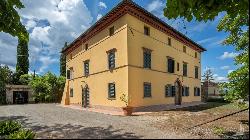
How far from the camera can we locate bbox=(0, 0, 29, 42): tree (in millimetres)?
9570

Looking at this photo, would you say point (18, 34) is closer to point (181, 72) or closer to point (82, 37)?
point (82, 37)

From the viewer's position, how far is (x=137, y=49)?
20.3 meters

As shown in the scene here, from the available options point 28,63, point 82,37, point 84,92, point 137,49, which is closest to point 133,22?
point 137,49

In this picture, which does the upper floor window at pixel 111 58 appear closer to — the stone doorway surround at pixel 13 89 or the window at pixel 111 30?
the window at pixel 111 30

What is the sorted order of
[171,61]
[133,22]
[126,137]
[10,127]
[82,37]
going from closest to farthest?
[126,137], [10,127], [133,22], [171,61], [82,37]

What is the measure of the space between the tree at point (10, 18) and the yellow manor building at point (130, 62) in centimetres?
1036

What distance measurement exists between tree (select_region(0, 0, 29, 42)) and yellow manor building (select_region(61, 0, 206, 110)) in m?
10.4

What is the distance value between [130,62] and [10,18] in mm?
11158

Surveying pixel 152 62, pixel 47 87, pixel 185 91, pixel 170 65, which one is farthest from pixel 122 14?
pixel 47 87

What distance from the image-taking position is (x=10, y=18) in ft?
31.6

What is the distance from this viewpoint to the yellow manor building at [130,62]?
1981 centimetres

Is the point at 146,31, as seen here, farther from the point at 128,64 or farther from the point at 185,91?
the point at 185,91

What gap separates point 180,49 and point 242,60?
16.6 meters

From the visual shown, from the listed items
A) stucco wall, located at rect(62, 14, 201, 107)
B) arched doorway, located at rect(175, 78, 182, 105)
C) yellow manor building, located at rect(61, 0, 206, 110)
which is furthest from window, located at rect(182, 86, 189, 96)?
arched doorway, located at rect(175, 78, 182, 105)
